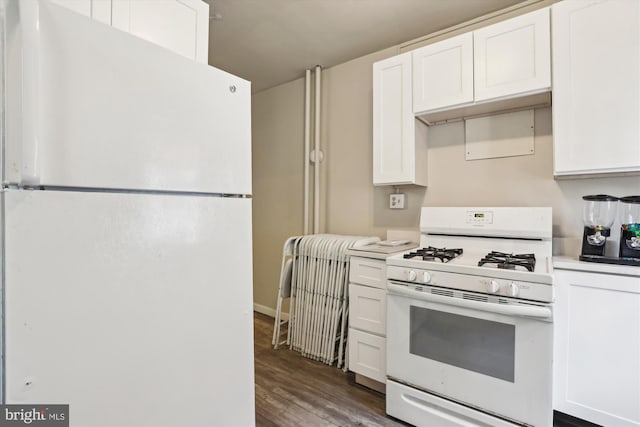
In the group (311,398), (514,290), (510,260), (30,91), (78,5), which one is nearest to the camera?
(30,91)

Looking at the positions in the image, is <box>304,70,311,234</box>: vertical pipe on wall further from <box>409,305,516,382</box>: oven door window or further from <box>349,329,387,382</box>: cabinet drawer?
<box>409,305,516,382</box>: oven door window

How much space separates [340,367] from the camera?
Result: 2.31 metres

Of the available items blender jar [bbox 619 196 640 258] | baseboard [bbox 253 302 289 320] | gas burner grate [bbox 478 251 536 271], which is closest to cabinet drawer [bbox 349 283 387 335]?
gas burner grate [bbox 478 251 536 271]

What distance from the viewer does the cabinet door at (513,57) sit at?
1678 millimetres

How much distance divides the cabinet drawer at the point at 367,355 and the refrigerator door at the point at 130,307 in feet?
3.25

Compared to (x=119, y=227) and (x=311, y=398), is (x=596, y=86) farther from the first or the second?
(x=311, y=398)

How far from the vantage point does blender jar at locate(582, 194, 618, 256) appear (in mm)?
1591

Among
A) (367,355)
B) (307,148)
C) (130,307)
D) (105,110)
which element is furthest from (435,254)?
(307,148)

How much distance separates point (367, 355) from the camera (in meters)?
2.00

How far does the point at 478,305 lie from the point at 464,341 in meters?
0.22

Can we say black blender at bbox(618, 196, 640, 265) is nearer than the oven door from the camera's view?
No

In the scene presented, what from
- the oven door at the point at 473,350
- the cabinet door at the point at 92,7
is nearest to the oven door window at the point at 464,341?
the oven door at the point at 473,350

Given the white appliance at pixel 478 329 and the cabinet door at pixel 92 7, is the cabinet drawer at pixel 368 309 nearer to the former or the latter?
the white appliance at pixel 478 329

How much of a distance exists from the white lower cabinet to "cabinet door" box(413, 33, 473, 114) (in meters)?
1.09
